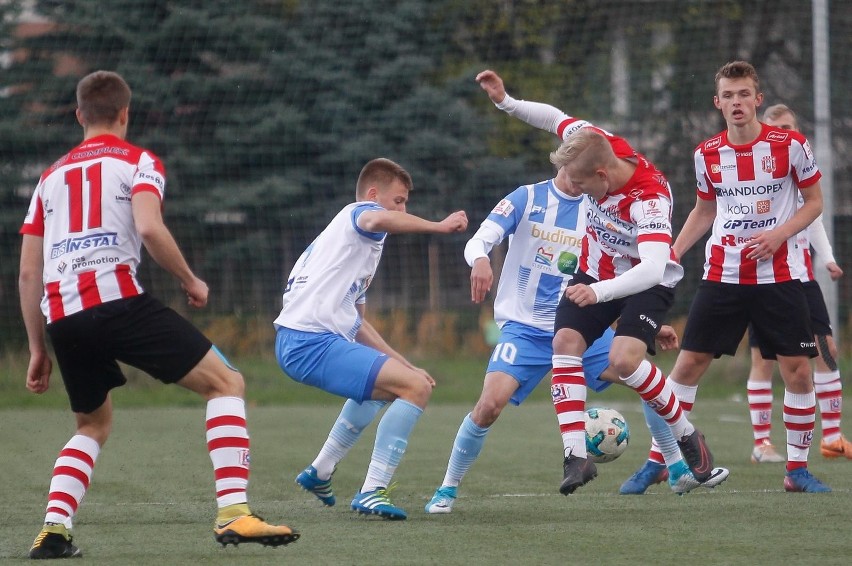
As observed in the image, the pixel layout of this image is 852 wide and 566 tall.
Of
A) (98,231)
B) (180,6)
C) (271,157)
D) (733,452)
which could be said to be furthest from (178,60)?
(98,231)

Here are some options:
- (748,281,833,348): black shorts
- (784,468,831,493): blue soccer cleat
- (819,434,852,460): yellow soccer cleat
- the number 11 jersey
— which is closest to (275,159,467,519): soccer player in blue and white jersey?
the number 11 jersey

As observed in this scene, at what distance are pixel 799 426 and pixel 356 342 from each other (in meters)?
2.36

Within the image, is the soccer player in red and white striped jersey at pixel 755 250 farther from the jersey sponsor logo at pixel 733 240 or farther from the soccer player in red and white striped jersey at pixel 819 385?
the soccer player in red and white striped jersey at pixel 819 385

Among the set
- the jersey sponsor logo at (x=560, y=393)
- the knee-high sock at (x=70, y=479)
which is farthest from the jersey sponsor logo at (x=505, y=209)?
the knee-high sock at (x=70, y=479)

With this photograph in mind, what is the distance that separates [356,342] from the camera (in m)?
6.29

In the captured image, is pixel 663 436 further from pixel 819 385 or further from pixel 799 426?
pixel 819 385

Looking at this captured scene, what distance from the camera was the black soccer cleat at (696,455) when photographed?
615 centimetres

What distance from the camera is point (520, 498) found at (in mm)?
6566

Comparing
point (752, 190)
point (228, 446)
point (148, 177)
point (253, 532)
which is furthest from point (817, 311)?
point (148, 177)

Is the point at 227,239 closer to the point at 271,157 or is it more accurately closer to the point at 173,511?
the point at 271,157

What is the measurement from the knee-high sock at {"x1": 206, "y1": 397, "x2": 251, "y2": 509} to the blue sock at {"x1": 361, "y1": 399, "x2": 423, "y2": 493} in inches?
46.9

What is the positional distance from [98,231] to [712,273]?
11.1 feet

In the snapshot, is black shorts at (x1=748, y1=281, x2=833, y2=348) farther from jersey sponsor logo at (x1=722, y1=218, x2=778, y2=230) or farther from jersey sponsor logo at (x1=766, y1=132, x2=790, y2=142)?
jersey sponsor logo at (x1=766, y1=132, x2=790, y2=142)

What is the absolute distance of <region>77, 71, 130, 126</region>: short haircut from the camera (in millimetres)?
4871
